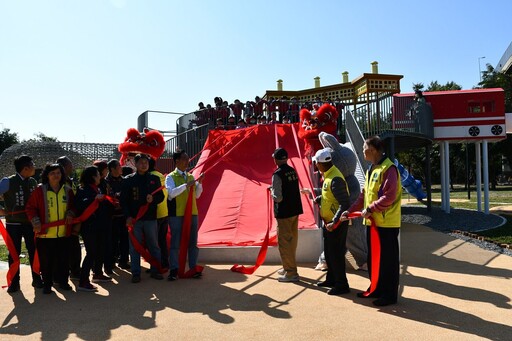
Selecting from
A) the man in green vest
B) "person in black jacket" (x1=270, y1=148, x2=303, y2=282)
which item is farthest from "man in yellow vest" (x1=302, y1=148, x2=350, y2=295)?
the man in green vest

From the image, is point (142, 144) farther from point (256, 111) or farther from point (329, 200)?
point (256, 111)

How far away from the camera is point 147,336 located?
3.90m

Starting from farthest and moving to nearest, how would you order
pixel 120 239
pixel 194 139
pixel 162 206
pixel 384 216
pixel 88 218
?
pixel 194 139, pixel 120 239, pixel 162 206, pixel 88 218, pixel 384 216

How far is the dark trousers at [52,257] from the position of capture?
5523mm

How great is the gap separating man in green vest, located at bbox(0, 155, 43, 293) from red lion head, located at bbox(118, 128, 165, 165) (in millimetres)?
1518

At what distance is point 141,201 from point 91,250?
35.6 inches

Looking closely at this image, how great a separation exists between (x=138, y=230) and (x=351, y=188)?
119 inches

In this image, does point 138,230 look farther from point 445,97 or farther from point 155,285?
point 445,97

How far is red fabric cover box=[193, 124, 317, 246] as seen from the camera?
24.3 feet

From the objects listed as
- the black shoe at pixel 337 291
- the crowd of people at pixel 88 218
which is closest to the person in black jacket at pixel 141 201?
the crowd of people at pixel 88 218

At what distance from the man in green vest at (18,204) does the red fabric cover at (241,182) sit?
2639 millimetres

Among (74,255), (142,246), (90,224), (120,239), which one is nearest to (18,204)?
(90,224)

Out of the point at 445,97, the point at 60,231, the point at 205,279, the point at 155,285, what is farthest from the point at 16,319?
the point at 445,97

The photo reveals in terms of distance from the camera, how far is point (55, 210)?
553 centimetres
